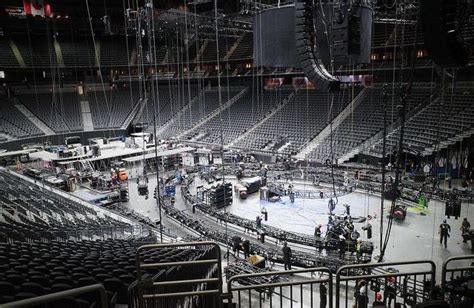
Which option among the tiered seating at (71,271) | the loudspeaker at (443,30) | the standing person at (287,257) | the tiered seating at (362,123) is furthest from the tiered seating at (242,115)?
the loudspeaker at (443,30)

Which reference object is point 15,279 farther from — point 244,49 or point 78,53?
point 78,53

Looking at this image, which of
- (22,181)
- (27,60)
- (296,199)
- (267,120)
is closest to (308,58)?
(296,199)

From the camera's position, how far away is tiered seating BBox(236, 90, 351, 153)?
2519cm

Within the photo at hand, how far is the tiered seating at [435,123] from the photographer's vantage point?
62.2 ft

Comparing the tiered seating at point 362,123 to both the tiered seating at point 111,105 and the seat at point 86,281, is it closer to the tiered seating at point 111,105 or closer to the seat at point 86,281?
the seat at point 86,281

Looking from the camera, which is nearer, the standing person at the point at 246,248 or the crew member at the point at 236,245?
the standing person at the point at 246,248

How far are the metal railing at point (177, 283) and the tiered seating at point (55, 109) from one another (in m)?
28.8

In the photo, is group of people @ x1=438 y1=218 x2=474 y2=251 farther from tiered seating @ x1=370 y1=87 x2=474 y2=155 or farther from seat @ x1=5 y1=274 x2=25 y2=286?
seat @ x1=5 y1=274 x2=25 y2=286

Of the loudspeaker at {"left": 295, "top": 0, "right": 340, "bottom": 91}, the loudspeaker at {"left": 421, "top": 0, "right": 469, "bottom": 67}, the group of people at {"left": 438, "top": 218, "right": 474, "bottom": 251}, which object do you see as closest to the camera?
the loudspeaker at {"left": 421, "top": 0, "right": 469, "bottom": 67}

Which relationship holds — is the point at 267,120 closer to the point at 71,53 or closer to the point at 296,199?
the point at 296,199

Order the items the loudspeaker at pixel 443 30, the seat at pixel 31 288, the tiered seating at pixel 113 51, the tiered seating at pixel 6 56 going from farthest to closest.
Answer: the tiered seating at pixel 113 51, the tiered seating at pixel 6 56, the loudspeaker at pixel 443 30, the seat at pixel 31 288

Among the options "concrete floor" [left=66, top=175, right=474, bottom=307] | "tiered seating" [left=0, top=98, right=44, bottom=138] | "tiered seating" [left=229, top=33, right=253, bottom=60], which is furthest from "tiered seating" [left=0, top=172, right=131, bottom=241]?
"tiered seating" [left=229, top=33, right=253, bottom=60]

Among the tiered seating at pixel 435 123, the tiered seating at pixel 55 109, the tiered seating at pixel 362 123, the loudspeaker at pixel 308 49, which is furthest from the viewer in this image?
the tiered seating at pixel 55 109

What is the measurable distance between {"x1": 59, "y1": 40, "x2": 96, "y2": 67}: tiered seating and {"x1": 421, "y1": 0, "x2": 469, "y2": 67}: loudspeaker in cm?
3556
